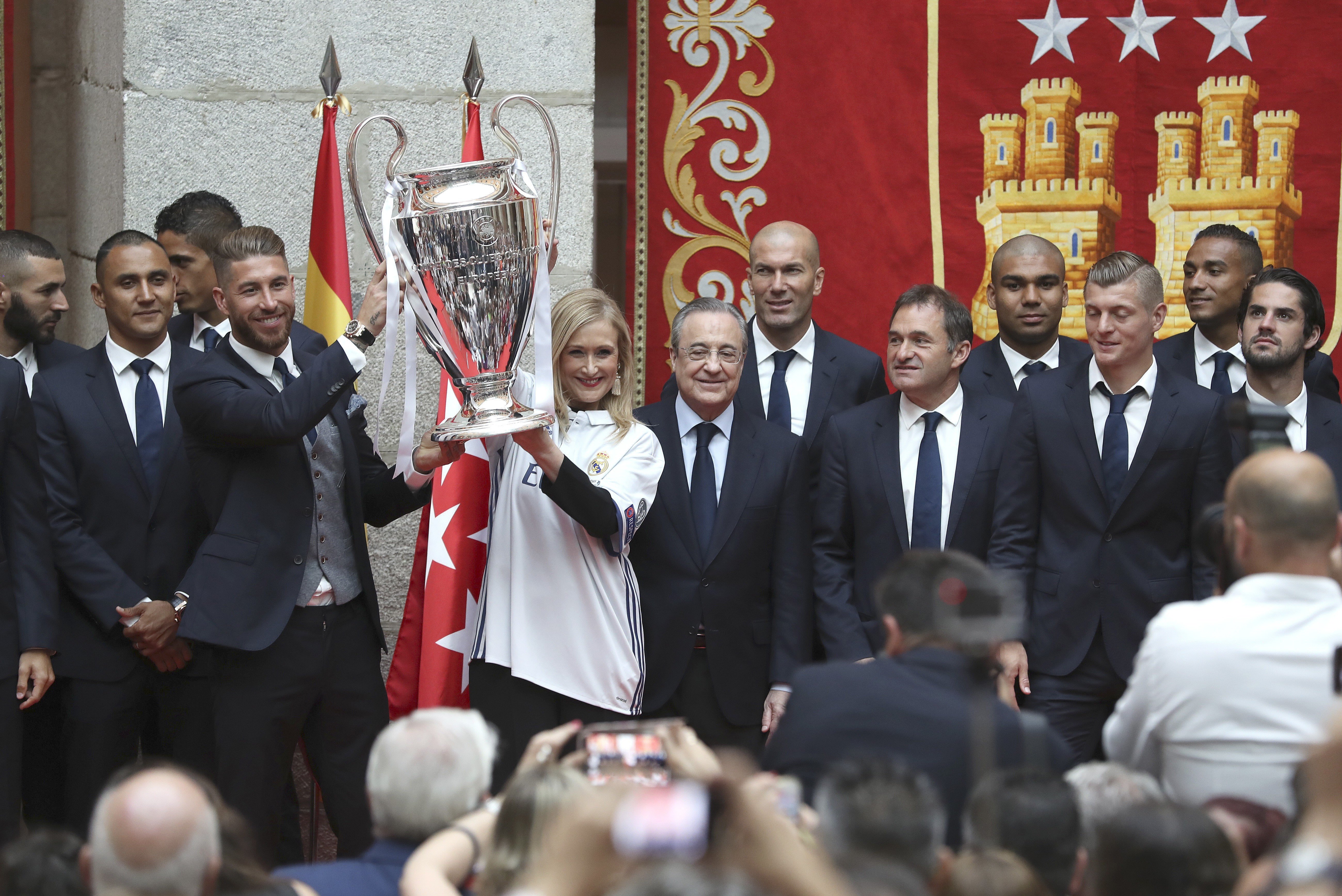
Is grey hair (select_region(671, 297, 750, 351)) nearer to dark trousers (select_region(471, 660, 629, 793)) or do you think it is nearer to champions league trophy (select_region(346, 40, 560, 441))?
champions league trophy (select_region(346, 40, 560, 441))

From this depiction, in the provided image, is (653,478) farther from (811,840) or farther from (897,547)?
(811,840)

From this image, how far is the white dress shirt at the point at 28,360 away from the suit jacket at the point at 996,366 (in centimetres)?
278

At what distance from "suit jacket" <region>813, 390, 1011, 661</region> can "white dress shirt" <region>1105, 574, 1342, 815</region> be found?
4.41 ft

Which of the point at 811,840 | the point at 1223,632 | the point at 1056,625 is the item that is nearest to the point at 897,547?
the point at 1056,625

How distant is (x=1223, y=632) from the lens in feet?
8.96

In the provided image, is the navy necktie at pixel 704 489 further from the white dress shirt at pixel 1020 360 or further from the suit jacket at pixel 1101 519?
the white dress shirt at pixel 1020 360

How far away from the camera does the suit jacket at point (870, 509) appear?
4129mm

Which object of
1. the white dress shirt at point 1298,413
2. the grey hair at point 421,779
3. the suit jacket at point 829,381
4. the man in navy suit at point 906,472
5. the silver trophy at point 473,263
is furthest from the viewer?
the suit jacket at point 829,381

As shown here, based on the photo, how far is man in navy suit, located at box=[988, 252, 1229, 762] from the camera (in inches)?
159

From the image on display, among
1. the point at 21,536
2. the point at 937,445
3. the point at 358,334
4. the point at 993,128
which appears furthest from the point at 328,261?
the point at 993,128

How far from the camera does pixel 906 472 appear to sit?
4.23 meters

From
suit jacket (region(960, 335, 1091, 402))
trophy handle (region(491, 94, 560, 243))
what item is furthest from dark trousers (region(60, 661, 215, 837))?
suit jacket (region(960, 335, 1091, 402))

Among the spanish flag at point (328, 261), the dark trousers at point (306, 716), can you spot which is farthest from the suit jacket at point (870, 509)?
the spanish flag at point (328, 261)

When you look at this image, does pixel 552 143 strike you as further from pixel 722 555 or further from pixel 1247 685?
pixel 1247 685
